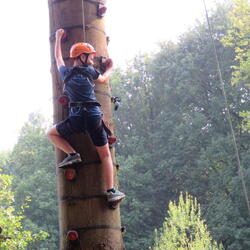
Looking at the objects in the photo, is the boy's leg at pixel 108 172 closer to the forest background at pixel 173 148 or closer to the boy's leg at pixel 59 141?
the boy's leg at pixel 59 141

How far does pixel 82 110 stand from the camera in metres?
2.42

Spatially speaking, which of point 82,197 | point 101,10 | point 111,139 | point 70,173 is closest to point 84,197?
point 82,197

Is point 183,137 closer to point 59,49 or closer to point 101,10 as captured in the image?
point 101,10

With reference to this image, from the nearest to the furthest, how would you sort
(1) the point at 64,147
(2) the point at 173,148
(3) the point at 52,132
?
(1) the point at 64,147 → (3) the point at 52,132 → (2) the point at 173,148

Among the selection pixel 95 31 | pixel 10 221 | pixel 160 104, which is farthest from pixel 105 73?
pixel 160 104

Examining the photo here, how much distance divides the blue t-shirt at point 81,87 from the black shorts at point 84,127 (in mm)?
43

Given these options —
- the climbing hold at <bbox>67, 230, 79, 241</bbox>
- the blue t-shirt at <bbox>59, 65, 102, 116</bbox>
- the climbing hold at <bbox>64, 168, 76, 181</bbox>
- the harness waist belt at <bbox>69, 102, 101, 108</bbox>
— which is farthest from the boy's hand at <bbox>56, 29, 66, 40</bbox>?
the climbing hold at <bbox>67, 230, 79, 241</bbox>

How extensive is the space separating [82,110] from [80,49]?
34 centimetres

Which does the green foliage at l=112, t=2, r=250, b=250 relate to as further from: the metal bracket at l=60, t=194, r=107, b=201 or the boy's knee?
the metal bracket at l=60, t=194, r=107, b=201

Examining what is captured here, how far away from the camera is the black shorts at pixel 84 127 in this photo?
7.77 ft

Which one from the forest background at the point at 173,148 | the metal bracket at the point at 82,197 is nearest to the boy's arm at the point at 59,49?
the metal bracket at the point at 82,197

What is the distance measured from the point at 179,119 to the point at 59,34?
2958cm

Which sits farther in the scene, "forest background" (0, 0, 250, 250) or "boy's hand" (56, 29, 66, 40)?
"forest background" (0, 0, 250, 250)

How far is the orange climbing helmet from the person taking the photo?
2.41m
